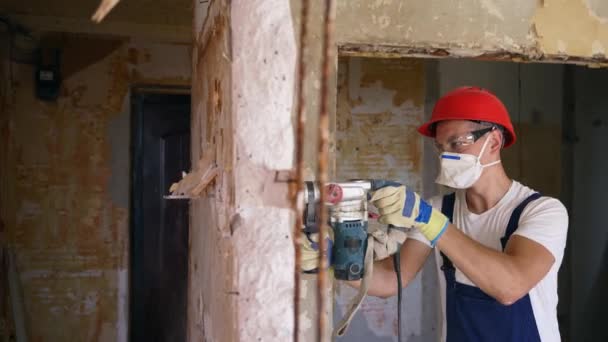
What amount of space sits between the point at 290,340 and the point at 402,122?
221cm

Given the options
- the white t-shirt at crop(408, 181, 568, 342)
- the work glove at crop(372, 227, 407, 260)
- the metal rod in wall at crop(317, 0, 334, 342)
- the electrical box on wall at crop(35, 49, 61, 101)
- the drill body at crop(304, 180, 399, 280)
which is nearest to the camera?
→ the metal rod in wall at crop(317, 0, 334, 342)

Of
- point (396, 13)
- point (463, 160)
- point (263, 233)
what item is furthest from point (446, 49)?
point (263, 233)

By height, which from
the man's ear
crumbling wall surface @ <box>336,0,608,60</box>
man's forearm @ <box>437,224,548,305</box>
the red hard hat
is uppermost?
crumbling wall surface @ <box>336,0,608,60</box>

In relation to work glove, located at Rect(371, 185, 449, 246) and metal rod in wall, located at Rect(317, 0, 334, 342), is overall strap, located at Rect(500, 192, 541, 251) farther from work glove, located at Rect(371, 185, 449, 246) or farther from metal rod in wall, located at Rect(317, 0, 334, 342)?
metal rod in wall, located at Rect(317, 0, 334, 342)

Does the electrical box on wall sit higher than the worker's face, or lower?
higher

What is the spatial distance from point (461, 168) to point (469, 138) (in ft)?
0.29

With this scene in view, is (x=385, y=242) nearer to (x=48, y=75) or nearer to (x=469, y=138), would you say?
(x=469, y=138)

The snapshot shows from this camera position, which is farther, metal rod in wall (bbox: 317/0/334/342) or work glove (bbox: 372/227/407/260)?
work glove (bbox: 372/227/407/260)

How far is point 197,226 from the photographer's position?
1.79 metres

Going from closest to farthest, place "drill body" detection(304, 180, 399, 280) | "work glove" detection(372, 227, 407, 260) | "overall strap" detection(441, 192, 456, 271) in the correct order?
"drill body" detection(304, 180, 399, 280), "work glove" detection(372, 227, 407, 260), "overall strap" detection(441, 192, 456, 271)

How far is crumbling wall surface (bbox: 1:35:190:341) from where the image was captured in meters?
2.82

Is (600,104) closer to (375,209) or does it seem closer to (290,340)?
(375,209)

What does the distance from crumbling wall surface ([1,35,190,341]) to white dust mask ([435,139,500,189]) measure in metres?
1.92

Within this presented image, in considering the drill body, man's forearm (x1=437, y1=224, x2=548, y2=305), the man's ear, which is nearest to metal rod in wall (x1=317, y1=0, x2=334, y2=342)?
the drill body
